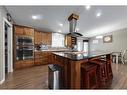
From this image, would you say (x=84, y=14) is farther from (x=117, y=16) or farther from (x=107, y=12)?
(x=117, y=16)

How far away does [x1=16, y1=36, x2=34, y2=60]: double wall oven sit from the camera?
471 centimetres

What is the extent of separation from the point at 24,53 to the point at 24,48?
233 millimetres

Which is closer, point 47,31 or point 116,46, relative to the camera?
point 116,46

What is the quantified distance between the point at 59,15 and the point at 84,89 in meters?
2.70

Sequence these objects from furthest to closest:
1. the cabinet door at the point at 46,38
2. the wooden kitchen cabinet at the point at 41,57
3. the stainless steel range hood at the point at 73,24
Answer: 1. the cabinet door at the point at 46,38
2. the wooden kitchen cabinet at the point at 41,57
3. the stainless steel range hood at the point at 73,24

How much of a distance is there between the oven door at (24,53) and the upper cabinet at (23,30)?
2.11 feet

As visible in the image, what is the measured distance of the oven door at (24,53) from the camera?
4.74 meters

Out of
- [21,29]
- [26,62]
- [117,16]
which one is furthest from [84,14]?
[26,62]

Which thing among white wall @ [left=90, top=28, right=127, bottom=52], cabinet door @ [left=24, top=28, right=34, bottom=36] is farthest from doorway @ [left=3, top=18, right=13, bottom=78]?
white wall @ [left=90, top=28, right=127, bottom=52]

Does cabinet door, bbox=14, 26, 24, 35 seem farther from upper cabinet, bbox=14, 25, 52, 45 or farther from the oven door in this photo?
the oven door

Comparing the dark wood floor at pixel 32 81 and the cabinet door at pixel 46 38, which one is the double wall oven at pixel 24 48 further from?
the dark wood floor at pixel 32 81

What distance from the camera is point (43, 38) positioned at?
6145mm

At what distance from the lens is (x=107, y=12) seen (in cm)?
370

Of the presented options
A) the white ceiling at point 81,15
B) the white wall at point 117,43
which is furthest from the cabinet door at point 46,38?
the white wall at point 117,43
